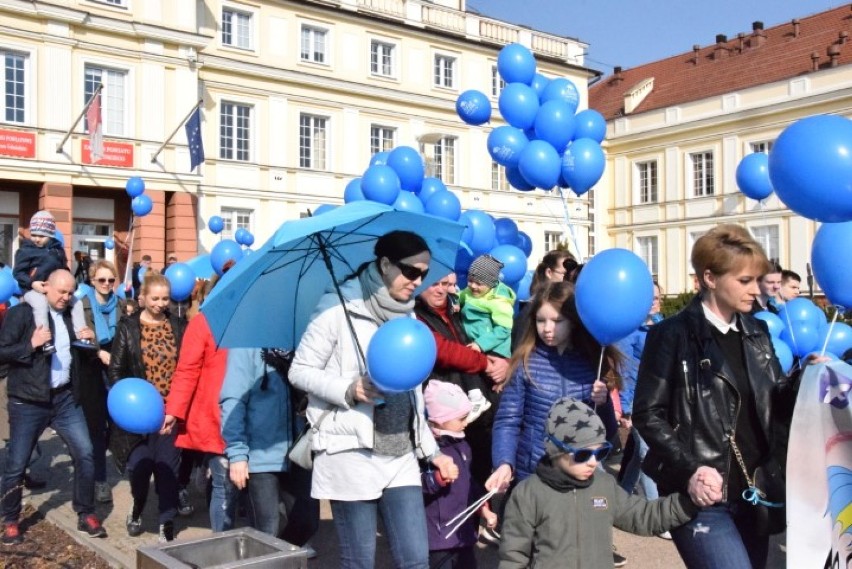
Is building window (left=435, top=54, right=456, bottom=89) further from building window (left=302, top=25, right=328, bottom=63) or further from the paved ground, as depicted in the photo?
the paved ground

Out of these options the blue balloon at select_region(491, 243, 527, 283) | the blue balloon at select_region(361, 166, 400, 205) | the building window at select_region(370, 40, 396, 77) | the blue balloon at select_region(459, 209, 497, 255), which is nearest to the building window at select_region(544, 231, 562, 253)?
the building window at select_region(370, 40, 396, 77)

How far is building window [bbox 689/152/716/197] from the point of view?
36.7m

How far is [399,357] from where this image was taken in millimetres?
3219

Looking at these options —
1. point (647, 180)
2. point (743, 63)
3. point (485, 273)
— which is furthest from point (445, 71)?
point (485, 273)

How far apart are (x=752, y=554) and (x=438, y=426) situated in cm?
161

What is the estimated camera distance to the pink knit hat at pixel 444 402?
4375 millimetres

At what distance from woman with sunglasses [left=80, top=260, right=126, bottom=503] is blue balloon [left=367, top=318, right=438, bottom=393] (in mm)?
4103

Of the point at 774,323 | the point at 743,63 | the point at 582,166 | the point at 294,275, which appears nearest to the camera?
the point at 294,275

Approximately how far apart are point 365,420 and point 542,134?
22.2 feet

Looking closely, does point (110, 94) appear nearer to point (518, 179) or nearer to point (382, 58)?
point (382, 58)

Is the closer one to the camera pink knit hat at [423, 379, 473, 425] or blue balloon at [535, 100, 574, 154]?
pink knit hat at [423, 379, 473, 425]

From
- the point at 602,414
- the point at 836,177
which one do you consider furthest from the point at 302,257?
the point at 836,177

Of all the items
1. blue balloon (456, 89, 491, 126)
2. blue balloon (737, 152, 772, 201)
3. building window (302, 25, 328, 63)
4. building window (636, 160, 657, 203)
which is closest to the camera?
blue balloon (737, 152, 772, 201)

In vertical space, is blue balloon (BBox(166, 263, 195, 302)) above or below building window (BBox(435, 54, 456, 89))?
below
